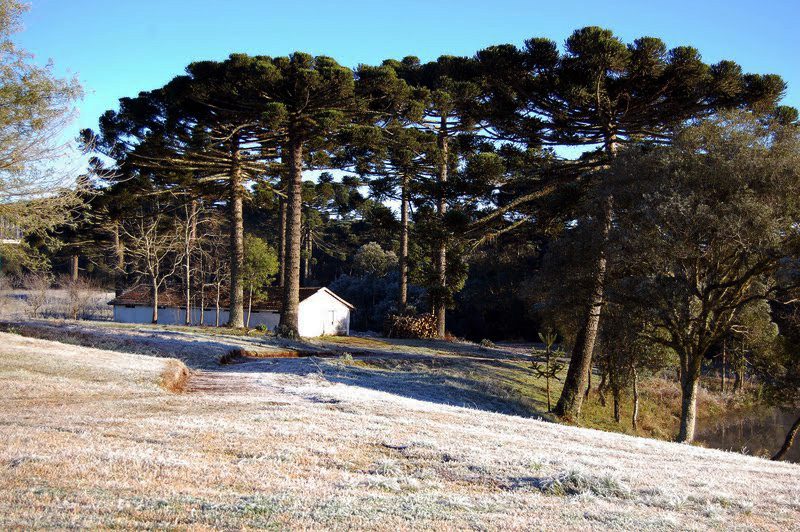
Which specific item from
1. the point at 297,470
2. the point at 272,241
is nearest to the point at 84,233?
the point at 272,241

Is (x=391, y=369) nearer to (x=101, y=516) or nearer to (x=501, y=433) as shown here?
(x=501, y=433)

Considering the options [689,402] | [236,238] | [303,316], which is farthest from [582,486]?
[303,316]

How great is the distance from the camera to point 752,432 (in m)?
25.8

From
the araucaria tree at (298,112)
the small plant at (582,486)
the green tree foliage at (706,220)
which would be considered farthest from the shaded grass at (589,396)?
the small plant at (582,486)

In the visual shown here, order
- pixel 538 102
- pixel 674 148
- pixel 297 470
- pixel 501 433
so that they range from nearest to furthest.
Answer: pixel 297 470, pixel 501 433, pixel 674 148, pixel 538 102

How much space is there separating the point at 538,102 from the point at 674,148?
4.95 m

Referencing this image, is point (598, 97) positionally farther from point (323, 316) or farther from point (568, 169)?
point (323, 316)

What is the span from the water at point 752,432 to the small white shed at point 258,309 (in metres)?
26.5

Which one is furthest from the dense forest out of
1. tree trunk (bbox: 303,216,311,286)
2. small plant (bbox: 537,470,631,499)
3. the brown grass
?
tree trunk (bbox: 303,216,311,286)

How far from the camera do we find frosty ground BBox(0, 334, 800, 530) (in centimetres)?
530

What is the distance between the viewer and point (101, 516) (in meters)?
4.77

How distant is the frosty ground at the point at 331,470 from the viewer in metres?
5.30

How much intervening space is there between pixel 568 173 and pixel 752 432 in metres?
13.3

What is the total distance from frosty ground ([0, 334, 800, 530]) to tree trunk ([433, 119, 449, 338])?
9.32 m
